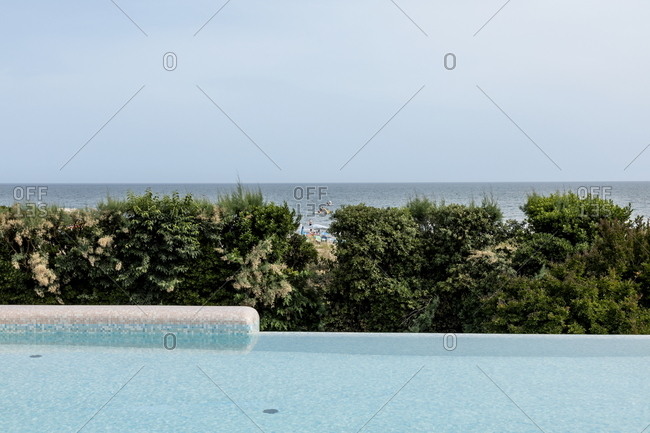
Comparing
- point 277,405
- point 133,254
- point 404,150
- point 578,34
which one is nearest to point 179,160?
point 404,150

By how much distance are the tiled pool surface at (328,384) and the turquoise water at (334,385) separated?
0.6 inches

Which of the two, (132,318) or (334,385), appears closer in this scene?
(334,385)

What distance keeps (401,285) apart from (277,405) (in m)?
2.76

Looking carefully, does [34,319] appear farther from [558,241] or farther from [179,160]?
[179,160]

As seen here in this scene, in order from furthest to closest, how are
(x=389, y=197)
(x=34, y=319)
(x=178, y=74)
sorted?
(x=389, y=197)
(x=178, y=74)
(x=34, y=319)

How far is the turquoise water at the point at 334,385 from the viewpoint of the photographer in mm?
4730

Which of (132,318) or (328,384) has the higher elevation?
(132,318)

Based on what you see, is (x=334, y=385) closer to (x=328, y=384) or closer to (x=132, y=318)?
(x=328, y=384)

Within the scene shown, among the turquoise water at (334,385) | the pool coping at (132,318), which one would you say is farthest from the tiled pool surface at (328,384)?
the pool coping at (132,318)

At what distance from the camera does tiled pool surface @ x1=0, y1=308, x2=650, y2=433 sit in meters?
4.73

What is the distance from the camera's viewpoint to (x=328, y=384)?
18.1ft

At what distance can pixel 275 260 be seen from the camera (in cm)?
741

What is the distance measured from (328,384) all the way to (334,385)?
6 centimetres

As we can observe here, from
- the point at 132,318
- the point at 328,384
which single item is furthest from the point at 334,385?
the point at 132,318
